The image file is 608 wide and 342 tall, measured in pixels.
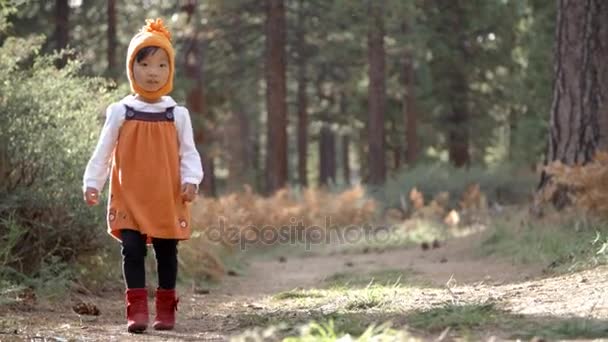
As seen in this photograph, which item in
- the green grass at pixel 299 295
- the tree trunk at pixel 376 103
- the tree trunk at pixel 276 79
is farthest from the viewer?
the tree trunk at pixel 376 103

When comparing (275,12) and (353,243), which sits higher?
(275,12)

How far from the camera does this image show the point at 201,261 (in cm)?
1006

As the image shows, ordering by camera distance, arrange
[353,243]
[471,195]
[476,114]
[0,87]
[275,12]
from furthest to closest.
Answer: [476,114] < [275,12] < [471,195] < [353,243] < [0,87]

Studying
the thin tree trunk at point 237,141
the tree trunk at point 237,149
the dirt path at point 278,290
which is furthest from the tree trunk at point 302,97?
the dirt path at point 278,290

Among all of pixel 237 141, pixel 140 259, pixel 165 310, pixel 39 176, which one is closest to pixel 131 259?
pixel 140 259

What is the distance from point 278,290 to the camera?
8867 mm

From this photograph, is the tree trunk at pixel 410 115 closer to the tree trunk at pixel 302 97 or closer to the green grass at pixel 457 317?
the tree trunk at pixel 302 97

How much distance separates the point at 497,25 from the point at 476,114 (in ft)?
11.0

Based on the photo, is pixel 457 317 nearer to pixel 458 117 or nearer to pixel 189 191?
pixel 189 191

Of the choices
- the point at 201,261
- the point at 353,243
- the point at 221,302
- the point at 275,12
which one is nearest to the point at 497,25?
the point at 275,12

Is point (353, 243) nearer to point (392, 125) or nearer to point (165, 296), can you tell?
point (165, 296)

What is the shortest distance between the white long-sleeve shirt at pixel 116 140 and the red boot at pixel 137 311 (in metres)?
0.67

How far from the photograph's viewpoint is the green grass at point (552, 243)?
750cm

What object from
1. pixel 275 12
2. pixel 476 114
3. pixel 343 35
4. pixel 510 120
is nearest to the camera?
pixel 275 12
